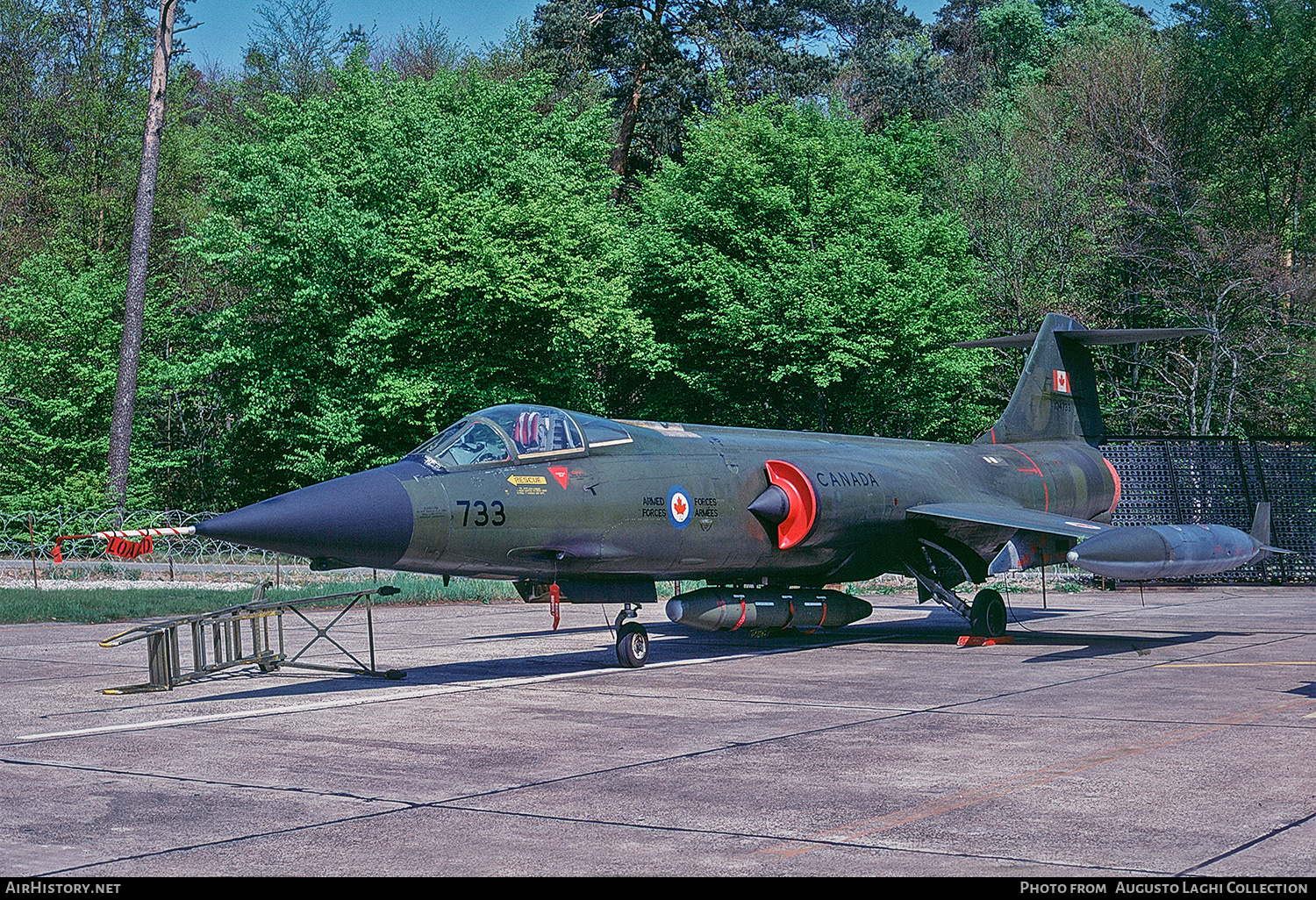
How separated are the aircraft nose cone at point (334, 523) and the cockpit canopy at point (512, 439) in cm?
87

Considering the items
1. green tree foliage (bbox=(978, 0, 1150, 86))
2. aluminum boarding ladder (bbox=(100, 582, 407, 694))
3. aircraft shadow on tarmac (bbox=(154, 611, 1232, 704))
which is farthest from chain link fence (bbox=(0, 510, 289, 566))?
green tree foliage (bbox=(978, 0, 1150, 86))

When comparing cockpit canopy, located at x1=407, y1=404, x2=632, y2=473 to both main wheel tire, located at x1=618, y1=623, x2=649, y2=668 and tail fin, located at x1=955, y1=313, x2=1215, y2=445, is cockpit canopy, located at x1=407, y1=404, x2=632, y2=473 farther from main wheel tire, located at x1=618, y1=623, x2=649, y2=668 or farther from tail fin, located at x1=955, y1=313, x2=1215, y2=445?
tail fin, located at x1=955, y1=313, x2=1215, y2=445

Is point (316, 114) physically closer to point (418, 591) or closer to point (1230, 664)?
point (418, 591)

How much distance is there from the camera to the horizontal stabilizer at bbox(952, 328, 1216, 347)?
20.9 metres

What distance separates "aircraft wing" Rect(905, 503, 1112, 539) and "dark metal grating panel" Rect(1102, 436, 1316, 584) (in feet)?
39.4

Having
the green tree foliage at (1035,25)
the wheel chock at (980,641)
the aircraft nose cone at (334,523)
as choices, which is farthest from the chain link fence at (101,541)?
the green tree foliage at (1035,25)

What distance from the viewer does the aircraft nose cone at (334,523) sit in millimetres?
10828

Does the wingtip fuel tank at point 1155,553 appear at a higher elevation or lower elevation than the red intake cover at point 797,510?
lower

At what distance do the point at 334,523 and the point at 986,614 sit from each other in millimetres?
9633

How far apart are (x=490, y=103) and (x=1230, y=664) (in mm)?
34069

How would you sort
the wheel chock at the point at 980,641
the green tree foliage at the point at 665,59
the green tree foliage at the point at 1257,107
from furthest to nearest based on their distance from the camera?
the green tree foliage at the point at 665,59
the green tree foliage at the point at 1257,107
the wheel chock at the point at 980,641

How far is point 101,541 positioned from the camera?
103ft

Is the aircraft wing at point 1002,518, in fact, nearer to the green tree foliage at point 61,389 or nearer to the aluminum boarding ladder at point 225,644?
the aluminum boarding ladder at point 225,644

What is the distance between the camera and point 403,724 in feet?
34.5
